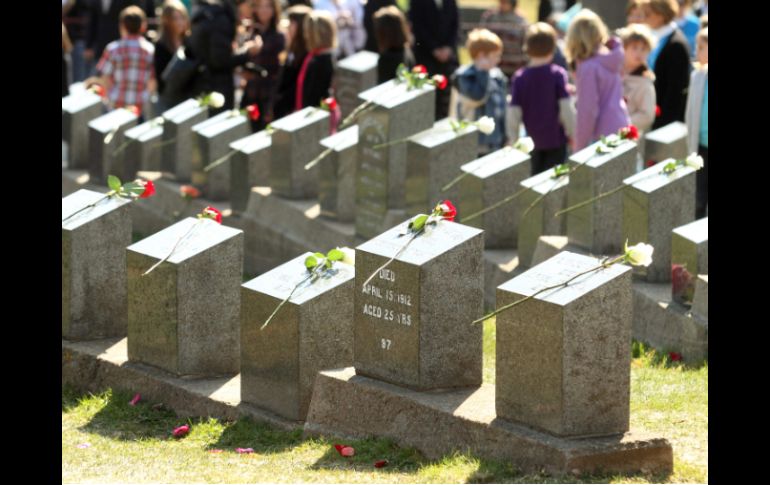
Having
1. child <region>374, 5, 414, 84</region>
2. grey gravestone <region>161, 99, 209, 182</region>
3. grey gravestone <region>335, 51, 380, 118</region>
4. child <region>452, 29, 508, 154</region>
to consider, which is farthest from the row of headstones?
grey gravestone <region>335, 51, 380, 118</region>

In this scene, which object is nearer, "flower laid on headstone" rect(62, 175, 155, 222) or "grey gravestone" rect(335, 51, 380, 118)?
"flower laid on headstone" rect(62, 175, 155, 222)

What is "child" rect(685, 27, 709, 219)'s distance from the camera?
11719 millimetres

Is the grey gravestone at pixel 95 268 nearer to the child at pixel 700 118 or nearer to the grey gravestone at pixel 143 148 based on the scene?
the child at pixel 700 118

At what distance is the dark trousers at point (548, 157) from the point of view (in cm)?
1300

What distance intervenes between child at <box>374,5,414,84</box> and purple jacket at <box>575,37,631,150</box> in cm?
253

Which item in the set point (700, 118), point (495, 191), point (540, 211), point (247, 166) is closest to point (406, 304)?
point (540, 211)

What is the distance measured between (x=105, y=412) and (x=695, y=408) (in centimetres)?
320

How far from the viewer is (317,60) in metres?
14.1

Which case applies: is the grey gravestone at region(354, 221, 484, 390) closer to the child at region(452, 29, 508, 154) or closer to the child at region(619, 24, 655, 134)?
the child at region(619, 24, 655, 134)

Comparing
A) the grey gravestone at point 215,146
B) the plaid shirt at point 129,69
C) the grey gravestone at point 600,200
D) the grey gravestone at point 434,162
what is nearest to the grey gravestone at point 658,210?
the grey gravestone at point 600,200

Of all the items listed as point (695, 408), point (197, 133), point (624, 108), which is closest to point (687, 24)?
point (624, 108)

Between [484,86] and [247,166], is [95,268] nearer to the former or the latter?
[247,166]
